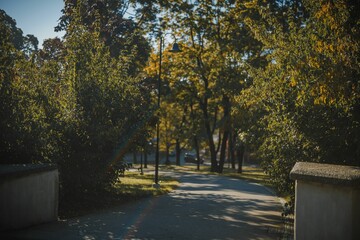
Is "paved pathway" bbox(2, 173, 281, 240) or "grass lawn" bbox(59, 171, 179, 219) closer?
"paved pathway" bbox(2, 173, 281, 240)

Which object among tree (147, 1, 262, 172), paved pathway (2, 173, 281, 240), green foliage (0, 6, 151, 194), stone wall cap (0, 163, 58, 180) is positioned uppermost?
tree (147, 1, 262, 172)

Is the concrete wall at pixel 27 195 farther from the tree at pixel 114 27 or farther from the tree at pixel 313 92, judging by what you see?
the tree at pixel 114 27

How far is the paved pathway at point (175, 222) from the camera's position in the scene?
8062mm

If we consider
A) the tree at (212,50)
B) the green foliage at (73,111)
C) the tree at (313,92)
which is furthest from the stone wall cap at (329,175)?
the tree at (212,50)

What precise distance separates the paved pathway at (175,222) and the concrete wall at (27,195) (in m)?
0.29

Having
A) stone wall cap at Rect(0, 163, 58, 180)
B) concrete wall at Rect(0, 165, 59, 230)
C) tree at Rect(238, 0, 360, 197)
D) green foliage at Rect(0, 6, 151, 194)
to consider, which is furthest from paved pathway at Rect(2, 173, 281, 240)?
green foliage at Rect(0, 6, 151, 194)

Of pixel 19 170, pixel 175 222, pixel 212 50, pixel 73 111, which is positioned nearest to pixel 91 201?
pixel 73 111

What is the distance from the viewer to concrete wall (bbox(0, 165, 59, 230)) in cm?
750

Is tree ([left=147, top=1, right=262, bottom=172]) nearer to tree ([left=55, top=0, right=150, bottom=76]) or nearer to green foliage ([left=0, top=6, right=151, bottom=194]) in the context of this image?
tree ([left=55, top=0, right=150, bottom=76])

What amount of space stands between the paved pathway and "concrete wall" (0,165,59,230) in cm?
29

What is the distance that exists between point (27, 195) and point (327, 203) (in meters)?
6.08

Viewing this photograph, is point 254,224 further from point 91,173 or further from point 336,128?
point 91,173

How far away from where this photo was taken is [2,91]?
10.1 metres

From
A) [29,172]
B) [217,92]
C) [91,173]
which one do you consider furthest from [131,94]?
[217,92]
